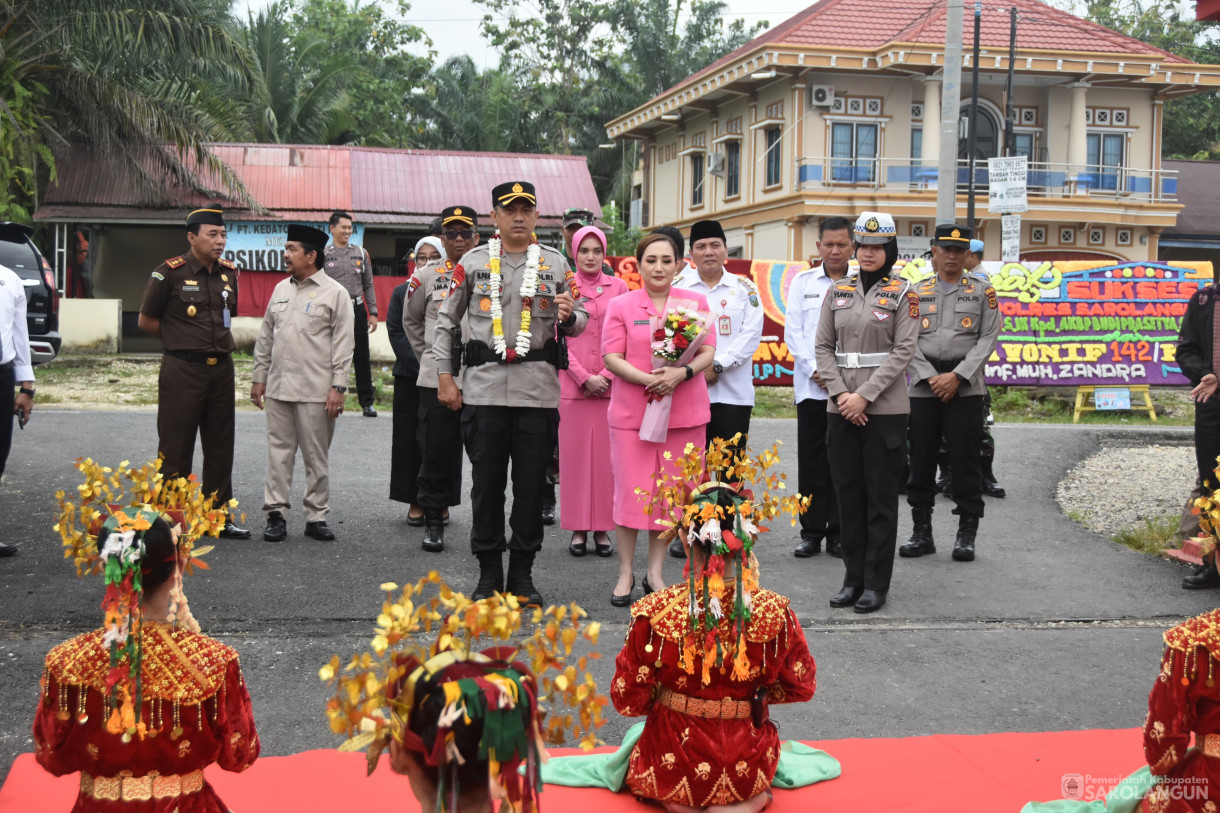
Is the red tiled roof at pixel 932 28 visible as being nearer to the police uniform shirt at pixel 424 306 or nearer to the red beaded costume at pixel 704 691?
the police uniform shirt at pixel 424 306

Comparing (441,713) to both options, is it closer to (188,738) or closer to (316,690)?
(188,738)

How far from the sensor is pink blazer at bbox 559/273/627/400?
716 cm

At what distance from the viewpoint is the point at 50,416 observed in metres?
12.7

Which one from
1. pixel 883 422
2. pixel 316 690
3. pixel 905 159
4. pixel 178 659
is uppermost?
pixel 905 159

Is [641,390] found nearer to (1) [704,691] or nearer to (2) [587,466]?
(2) [587,466]

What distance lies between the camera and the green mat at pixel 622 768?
3877 millimetres

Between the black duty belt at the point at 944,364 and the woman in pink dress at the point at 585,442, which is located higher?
the black duty belt at the point at 944,364

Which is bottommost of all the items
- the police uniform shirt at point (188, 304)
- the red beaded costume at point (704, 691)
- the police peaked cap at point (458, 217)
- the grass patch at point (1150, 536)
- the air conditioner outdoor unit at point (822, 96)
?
the grass patch at point (1150, 536)

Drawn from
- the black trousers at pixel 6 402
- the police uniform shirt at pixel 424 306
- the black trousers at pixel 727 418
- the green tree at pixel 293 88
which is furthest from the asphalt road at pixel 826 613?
the green tree at pixel 293 88

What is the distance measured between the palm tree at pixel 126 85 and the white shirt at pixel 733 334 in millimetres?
13716

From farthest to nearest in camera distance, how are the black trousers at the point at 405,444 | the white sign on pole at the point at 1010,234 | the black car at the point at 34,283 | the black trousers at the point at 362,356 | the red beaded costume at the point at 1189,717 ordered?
1. the white sign on pole at the point at 1010,234
2. the black trousers at the point at 362,356
3. the black car at the point at 34,283
4. the black trousers at the point at 405,444
5. the red beaded costume at the point at 1189,717

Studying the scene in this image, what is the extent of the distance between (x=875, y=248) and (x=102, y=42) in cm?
1583

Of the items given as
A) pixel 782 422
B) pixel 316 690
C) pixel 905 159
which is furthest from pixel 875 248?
pixel 905 159

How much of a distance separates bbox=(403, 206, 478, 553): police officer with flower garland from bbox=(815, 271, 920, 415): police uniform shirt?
2.58m
